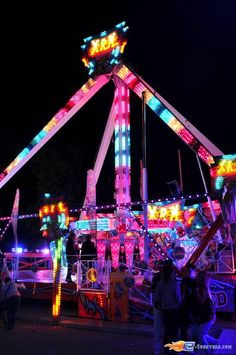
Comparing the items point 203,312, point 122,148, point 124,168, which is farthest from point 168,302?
point 122,148

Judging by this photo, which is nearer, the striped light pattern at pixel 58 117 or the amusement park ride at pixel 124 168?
the amusement park ride at pixel 124 168

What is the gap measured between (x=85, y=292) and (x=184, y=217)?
475 inches

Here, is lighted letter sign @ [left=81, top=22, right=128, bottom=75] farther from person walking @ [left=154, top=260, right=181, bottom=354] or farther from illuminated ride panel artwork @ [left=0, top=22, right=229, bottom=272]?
person walking @ [left=154, top=260, right=181, bottom=354]

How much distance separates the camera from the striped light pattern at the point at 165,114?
59.7 feet

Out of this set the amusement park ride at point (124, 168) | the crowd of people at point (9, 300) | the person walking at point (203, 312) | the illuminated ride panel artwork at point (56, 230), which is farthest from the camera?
the amusement park ride at point (124, 168)

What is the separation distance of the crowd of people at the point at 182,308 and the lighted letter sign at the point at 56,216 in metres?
4.95

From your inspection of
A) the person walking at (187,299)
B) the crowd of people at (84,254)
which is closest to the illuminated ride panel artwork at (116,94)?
the crowd of people at (84,254)

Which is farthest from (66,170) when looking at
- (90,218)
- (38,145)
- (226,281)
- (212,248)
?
(226,281)

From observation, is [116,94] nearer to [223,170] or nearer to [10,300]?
[223,170]

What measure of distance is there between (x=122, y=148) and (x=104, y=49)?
6.04 m

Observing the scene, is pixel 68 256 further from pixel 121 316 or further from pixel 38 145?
pixel 38 145

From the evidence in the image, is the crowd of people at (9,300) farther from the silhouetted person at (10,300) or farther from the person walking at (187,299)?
the person walking at (187,299)

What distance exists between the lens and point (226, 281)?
37.7ft

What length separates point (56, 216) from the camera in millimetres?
12617
